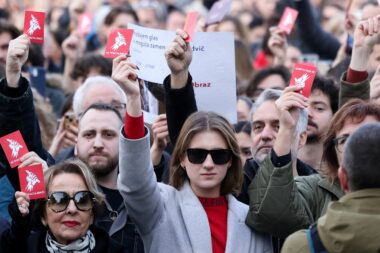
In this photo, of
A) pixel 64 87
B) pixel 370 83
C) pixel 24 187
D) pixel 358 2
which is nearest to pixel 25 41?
pixel 24 187

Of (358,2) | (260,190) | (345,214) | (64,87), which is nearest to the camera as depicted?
(345,214)

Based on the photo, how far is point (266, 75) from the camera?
Result: 966 centimetres

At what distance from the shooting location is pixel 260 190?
19.4 feet

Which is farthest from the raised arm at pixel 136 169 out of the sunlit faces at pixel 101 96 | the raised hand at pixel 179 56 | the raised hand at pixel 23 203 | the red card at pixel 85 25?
the red card at pixel 85 25

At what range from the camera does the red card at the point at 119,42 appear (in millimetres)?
6379

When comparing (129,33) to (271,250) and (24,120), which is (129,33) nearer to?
(24,120)

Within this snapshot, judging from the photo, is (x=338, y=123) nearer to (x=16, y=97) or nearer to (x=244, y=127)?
(x=16, y=97)

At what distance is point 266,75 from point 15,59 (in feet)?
11.8

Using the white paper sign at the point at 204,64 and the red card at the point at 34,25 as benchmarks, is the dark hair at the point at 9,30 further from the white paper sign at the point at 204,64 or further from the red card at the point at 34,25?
the red card at the point at 34,25

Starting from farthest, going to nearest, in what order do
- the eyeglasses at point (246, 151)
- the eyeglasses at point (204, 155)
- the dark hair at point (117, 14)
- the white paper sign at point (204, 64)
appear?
the dark hair at point (117, 14), the eyeglasses at point (246, 151), the white paper sign at point (204, 64), the eyeglasses at point (204, 155)

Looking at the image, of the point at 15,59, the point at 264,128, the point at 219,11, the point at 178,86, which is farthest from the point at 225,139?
the point at 219,11

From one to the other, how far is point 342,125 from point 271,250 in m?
0.73

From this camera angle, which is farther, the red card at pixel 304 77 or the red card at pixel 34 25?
the red card at pixel 34 25

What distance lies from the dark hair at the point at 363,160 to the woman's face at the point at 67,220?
1.66m
